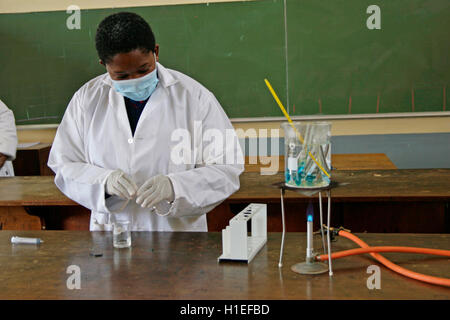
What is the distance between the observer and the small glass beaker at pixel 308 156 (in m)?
1.14

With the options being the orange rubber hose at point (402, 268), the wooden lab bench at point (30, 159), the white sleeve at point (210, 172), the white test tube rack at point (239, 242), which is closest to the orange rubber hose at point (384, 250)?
the orange rubber hose at point (402, 268)

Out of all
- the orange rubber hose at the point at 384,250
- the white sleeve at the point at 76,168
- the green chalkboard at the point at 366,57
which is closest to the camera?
the orange rubber hose at the point at 384,250

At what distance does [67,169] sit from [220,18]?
106 inches

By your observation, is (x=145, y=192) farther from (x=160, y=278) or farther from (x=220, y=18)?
(x=220, y=18)

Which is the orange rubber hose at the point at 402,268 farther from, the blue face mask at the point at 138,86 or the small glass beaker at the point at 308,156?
the blue face mask at the point at 138,86

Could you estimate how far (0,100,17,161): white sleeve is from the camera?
296 centimetres

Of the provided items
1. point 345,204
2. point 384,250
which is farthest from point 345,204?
point 384,250

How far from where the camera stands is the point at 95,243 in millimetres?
1536

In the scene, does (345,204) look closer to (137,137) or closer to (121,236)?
(137,137)

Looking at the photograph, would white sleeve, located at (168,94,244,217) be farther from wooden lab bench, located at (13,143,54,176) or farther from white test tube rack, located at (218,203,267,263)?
wooden lab bench, located at (13,143,54,176)

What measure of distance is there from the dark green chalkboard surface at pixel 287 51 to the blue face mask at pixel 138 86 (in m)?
2.44

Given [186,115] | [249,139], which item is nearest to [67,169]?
[186,115]

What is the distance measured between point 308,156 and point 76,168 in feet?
2.94

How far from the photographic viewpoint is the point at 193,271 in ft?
4.09
